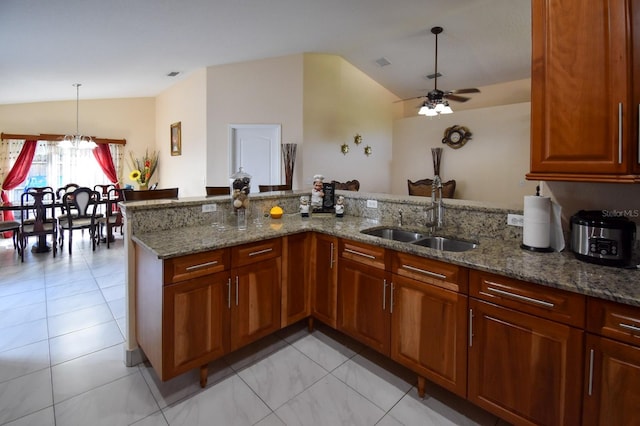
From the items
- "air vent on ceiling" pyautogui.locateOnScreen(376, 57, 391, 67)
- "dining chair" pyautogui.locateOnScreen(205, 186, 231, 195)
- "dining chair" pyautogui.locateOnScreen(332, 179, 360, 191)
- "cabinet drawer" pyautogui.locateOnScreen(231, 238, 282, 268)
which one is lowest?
"cabinet drawer" pyautogui.locateOnScreen(231, 238, 282, 268)

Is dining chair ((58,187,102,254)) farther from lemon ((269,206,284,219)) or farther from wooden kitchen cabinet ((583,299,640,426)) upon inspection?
Result: wooden kitchen cabinet ((583,299,640,426))

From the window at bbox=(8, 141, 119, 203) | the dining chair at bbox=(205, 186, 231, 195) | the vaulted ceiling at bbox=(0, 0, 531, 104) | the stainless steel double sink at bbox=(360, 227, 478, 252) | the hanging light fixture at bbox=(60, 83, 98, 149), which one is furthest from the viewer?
the window at bbox=(8, 141, 119, 203)

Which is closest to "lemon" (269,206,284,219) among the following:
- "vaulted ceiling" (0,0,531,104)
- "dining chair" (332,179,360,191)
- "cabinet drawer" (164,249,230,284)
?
"cabinet drawer" (164,249,230,284)

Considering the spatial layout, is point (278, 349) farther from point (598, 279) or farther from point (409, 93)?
→ point (409, 93)

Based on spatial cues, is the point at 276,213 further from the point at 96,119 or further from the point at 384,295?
the point at 96,119

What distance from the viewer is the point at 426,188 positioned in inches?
231

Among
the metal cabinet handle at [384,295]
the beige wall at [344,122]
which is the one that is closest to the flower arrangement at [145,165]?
the beige wall at [344,122]

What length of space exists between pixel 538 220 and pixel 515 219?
257 millimetres

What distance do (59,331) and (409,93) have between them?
669 centimetres

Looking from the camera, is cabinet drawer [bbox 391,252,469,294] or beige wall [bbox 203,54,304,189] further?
beige wall [bbox 203,54,304,189]

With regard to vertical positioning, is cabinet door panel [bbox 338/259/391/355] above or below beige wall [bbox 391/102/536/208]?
below

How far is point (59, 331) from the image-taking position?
2488 millimetres

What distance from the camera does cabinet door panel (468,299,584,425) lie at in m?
1.28

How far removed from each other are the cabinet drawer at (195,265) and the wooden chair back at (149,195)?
874mm
